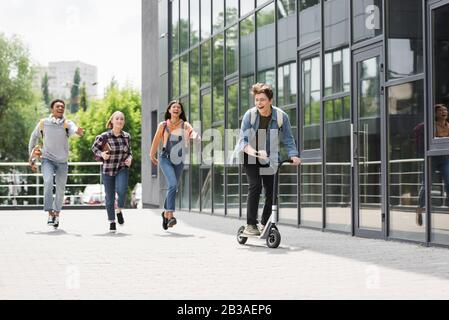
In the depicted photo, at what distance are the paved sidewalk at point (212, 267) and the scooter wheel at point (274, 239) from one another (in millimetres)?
104

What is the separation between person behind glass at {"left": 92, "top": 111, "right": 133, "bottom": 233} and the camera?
13398mm

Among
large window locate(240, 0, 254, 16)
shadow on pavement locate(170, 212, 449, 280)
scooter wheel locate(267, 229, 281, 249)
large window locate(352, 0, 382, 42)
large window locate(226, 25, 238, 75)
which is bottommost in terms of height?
shadow on pavement locate(170, 212, 449, 280)

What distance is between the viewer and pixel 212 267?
809 cm

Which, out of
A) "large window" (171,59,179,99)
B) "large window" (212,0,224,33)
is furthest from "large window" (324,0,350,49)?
"large window" (171,59,179,99)

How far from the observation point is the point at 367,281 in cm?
695

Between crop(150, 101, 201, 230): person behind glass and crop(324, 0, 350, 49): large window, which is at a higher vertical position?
crop(324, 0, 350, 49): large window

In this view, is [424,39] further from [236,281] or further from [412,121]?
[236,281]

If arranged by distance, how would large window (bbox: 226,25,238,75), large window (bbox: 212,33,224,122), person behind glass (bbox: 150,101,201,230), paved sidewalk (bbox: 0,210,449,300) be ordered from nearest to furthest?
paved sidewalk (bbox: 0,210,449,300) → person behind glass (bbox: 150,101,201,230) → large window (bbox: 226,25,238,75) → large window (bbox: 212,33,224,122)

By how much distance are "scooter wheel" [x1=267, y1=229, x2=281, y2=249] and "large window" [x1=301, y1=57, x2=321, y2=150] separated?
147 inches

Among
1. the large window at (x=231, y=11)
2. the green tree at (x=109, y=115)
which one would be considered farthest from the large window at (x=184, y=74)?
the green tree at (x=109, y=115)

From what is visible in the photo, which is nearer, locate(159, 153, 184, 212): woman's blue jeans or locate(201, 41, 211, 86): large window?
locate(159, 153, 184, 212): woman's blue jeans

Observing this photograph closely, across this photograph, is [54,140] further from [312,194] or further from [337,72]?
[337,72]

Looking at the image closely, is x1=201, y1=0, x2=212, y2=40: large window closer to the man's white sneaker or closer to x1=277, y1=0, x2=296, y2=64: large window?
x1=277, y1=0, x2=296, y2=64: large window
